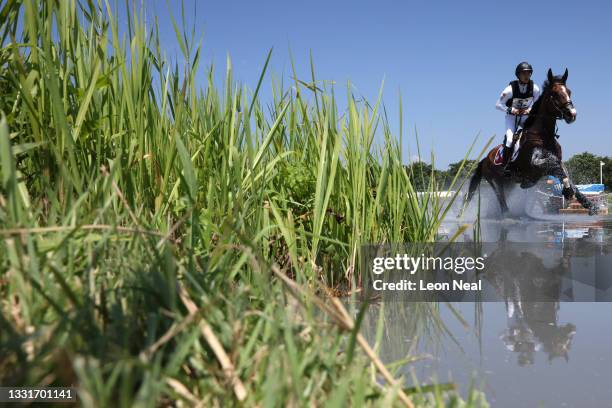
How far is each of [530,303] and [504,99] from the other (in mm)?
6315

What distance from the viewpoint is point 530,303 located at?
82.7 inches

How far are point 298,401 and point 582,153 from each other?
58.6 meters

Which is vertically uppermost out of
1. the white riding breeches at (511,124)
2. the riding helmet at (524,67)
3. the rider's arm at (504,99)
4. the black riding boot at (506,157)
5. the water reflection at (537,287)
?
the riding helmet at (524,67)

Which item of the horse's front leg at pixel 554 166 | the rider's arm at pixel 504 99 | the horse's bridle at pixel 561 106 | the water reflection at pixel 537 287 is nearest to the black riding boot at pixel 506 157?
the rider's arm at pixel 504 99

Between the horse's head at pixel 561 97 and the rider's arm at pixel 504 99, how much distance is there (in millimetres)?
1024

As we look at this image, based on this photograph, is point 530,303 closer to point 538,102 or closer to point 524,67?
point 538,102

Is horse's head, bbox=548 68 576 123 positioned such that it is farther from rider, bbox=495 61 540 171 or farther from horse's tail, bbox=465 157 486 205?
horse's tail, bbox=465 157 486 205

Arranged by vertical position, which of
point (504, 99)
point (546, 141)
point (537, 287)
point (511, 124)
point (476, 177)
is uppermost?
point (504, 99)

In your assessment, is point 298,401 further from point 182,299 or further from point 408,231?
point 408,231

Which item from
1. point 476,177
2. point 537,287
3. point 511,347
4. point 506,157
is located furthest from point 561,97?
point 511,347

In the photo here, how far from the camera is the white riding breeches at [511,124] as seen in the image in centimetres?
756

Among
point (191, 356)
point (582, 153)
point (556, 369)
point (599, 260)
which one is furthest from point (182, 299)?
point (582, 153)

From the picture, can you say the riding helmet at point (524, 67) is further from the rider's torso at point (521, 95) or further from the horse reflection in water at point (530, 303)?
the horse reflection in water at point (530, 303)

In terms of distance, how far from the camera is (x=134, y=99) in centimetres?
159
